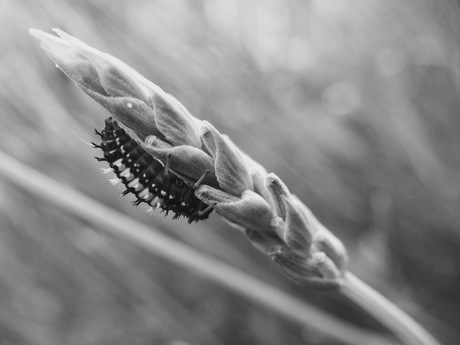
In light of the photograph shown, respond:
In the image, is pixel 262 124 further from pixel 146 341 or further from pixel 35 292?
pixel 35 292

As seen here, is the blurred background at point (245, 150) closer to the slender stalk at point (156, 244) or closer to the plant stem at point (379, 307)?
the slender stalk at point (156, 244)

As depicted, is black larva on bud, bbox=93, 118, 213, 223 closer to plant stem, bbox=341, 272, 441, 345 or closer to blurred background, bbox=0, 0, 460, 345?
plant stem, bbox=341, 272, 441, 345

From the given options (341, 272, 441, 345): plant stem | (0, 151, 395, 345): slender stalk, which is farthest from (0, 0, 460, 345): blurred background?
(341, 272, 441, 345): plant stem

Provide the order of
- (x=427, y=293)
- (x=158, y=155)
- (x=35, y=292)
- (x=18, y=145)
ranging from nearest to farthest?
(x=158, y=155)
(x=427, y=293)
(x=18, y=145)
(x=35, y=292)

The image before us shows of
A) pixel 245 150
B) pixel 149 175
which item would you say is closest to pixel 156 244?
pixel 149 175

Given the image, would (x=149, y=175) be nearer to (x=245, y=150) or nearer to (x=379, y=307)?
(x=379, y=307)

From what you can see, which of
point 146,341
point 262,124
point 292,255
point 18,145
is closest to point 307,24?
point 262,124

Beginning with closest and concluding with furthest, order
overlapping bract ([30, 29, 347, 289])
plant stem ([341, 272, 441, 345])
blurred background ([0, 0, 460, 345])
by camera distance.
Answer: overlapping bract ([30, 29, 347, 289]) < plant stem ([341, 272, 441, 345]) < blurred background ([0, 0, 460, 345])
